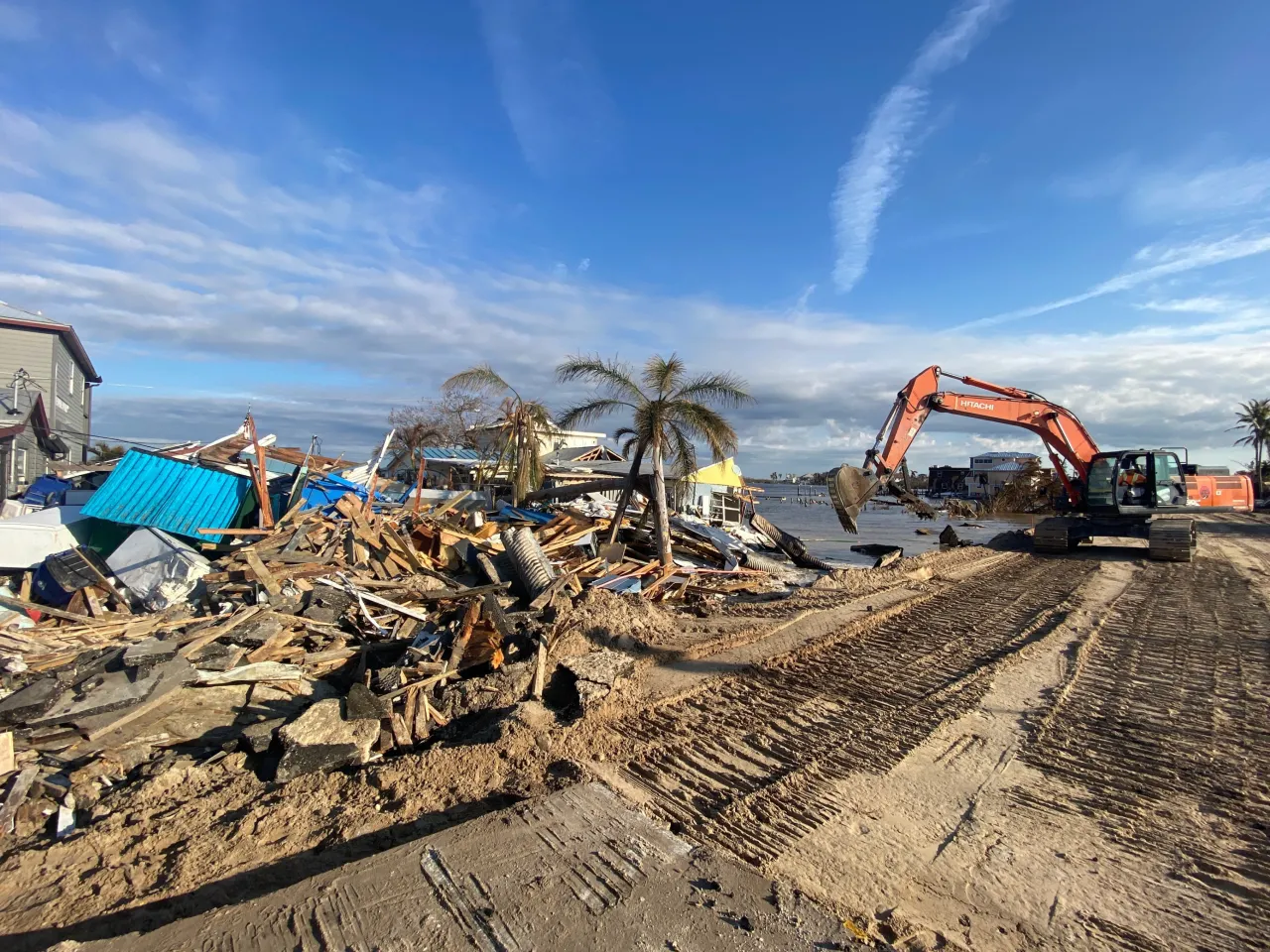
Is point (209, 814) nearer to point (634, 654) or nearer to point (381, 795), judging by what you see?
point (381, 795)

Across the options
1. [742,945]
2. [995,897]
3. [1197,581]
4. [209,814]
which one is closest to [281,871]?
[209,814]

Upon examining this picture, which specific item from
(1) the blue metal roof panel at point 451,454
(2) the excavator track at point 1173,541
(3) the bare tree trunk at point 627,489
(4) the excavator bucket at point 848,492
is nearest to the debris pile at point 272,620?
(3) the bare tree trunk at point 627,489

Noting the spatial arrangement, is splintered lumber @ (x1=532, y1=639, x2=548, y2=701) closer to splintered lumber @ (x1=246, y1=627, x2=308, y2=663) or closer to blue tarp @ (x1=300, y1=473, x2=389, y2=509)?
splintered lumber @ (x1=246, y1=627, x2=308, y2=663)

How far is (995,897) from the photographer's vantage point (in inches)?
140

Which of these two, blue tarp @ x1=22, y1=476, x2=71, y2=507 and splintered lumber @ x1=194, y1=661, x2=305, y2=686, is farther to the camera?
blue tarp @ x1=22, y1=476, x2=71, y2=507

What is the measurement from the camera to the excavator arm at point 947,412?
617 inches

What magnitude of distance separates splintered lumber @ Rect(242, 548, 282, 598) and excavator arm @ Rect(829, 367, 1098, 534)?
11619mm

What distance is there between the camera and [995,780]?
4.86 metres

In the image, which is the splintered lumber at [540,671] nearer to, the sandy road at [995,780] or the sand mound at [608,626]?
the sand mound at [608,626]

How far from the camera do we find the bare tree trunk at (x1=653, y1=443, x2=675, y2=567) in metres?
14.0

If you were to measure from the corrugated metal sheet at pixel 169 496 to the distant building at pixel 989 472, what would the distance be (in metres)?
71.8

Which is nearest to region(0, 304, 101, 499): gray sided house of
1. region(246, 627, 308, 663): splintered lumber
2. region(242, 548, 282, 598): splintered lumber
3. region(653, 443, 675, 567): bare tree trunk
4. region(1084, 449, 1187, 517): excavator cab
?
region(242, 548, 282, 598): splintered lumber

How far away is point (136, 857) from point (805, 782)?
14.9ft

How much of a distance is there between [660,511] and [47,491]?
16.8m
